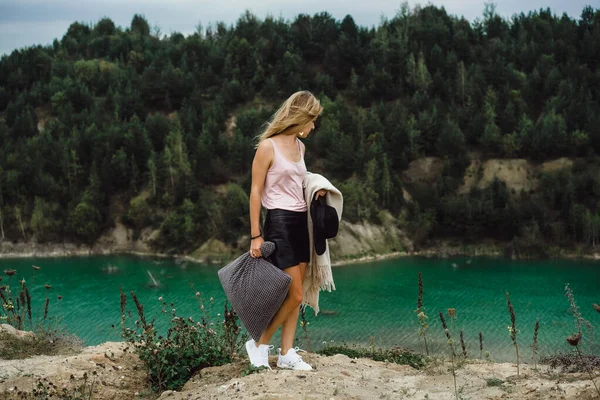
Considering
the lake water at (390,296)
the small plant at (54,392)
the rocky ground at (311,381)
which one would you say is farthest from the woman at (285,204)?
the lake water at (390,296)

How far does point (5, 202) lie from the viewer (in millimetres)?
56312

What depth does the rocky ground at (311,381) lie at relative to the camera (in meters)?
6.11

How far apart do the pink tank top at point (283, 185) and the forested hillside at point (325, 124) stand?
43.1 metres

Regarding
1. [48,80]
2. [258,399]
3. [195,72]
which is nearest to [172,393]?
[258,399]

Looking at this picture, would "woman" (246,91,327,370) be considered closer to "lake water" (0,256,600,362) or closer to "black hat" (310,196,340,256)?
"black hat" (310,196,340,256)

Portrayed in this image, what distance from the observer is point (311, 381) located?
20.8 feet

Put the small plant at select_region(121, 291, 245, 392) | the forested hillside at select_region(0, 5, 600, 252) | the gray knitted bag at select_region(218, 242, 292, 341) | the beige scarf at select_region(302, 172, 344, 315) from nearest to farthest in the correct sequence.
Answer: the gray knitted bag at select_region(218, 242, 292, 341)
the beige scarf at select_region(302, 172, 344, 315)
the small plant at select_region(121, 291, 245, 392)
the forested hillside at select_region(0, 5, 600, 252)

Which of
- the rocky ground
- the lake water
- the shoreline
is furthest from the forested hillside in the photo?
the rocky ground

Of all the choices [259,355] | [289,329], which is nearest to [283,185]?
[289,329]

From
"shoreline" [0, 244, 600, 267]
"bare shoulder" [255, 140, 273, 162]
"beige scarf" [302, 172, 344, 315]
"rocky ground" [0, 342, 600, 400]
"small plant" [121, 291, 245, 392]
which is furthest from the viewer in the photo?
"shoreline" [0, 244, 600, 267]

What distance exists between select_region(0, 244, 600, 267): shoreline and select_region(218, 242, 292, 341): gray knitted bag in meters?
38.2

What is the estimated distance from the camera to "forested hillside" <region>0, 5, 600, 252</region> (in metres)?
50.8

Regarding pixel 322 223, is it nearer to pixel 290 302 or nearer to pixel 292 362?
pixel 290 302

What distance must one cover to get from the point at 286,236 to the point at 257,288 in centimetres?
60
